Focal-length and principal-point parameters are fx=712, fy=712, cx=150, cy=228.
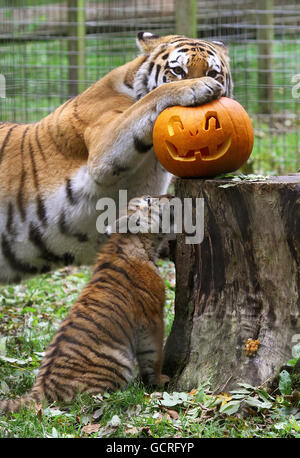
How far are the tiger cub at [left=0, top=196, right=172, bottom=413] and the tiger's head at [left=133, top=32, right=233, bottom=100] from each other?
862 millimetres

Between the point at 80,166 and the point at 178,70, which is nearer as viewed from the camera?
the point at 178,70

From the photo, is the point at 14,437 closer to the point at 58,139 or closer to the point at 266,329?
the point at 266,329

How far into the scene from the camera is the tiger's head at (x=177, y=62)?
4.46 metres

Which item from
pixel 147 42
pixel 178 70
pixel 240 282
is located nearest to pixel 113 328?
pixel 240 282

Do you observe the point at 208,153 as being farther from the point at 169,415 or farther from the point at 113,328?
the point at 169,415

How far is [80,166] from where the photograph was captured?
188 inches

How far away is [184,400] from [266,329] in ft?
1.84

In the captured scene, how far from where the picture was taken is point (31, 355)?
4.93m

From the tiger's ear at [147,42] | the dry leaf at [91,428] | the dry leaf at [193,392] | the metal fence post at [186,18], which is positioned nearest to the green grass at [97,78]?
the metal fence post at [186,18]

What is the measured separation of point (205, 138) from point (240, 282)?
31.1 inches
